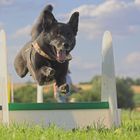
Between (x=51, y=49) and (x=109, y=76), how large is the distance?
1.20 metres

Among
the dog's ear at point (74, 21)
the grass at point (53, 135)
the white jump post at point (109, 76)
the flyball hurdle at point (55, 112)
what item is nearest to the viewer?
the grass at point (53, 135)

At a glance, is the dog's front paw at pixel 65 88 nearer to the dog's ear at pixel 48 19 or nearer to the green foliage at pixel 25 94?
the dog's ear at pixel 48 19

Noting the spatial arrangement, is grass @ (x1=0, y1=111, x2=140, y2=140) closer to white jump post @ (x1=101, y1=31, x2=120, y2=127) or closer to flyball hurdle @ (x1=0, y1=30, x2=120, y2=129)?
flyball hurdle @ (x1=0, y1=30, x2=120, y2=129)

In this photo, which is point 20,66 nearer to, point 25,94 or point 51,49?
point 51,49

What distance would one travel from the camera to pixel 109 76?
6.79 meters

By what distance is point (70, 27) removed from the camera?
18.9ft

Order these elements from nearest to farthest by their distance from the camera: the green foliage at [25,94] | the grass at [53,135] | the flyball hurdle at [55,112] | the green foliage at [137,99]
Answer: the grass at [53,135]
the flyball hurdle at [55,112]
the green foliage at [25,94]
the green foliage at [137,99]

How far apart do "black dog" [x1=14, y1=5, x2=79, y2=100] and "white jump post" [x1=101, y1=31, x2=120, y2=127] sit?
0.92m

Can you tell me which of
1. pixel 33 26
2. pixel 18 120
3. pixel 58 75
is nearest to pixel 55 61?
pixel 58 75

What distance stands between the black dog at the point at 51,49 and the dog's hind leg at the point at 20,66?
0.55 meters

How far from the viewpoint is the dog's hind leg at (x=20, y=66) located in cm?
676

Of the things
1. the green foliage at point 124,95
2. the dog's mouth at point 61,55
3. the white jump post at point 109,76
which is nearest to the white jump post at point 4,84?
the dog's mouth at point 61,55

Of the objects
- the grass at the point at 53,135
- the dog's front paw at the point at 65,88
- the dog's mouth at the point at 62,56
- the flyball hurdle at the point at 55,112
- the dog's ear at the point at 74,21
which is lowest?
the grass at the point at 53,135

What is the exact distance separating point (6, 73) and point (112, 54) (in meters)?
1.33
